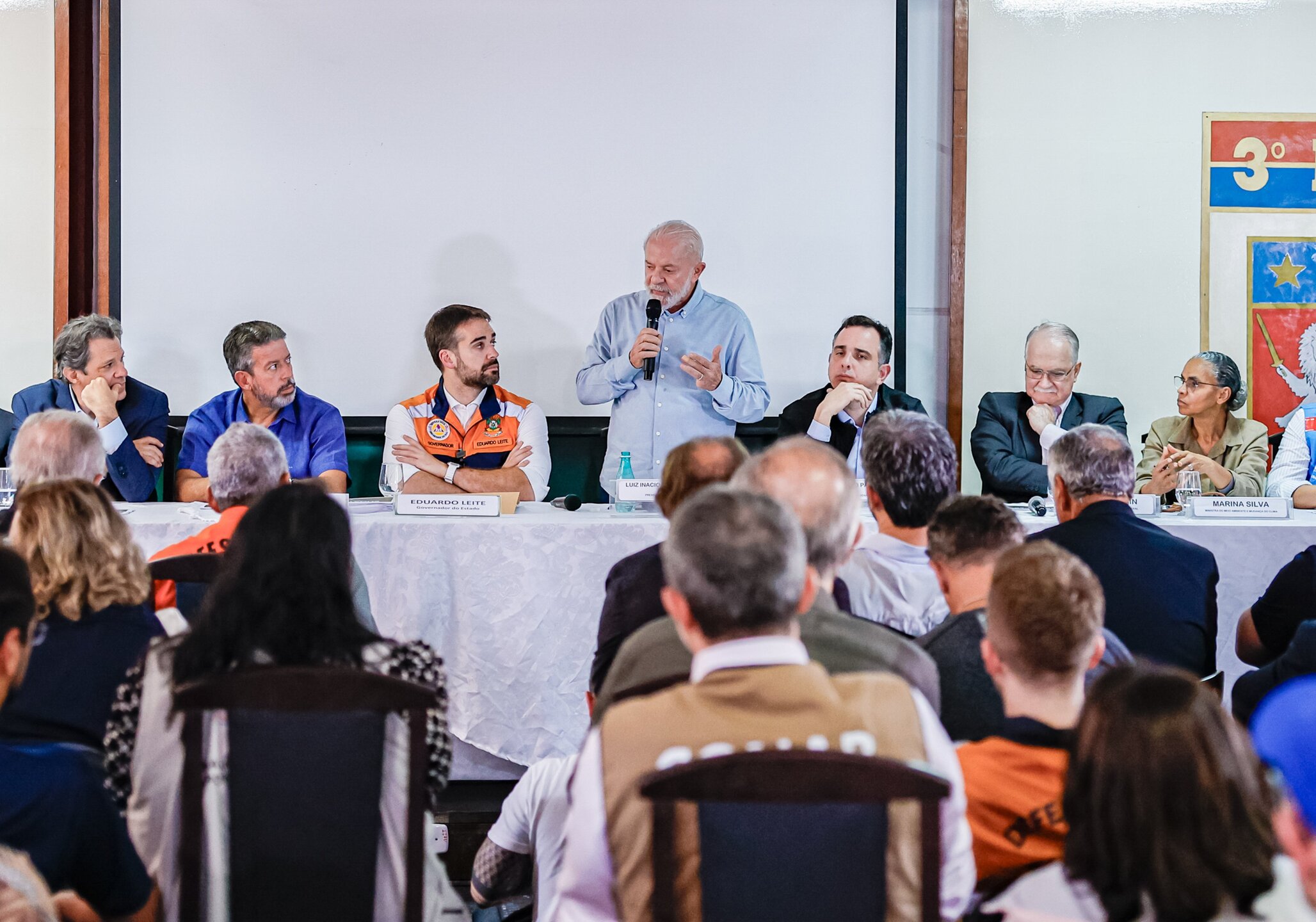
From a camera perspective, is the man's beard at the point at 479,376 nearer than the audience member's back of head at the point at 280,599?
No

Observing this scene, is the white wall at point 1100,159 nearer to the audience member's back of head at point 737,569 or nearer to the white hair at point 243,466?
the white hair at point 243,466

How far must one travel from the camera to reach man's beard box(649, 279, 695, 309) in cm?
384

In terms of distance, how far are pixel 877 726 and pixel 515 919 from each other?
1336 millimetres

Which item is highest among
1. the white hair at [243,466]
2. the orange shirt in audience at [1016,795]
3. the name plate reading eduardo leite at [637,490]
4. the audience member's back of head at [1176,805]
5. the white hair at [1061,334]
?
the white hair at [1061,334]

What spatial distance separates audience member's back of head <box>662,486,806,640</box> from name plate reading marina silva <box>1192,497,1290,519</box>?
6.93 feet

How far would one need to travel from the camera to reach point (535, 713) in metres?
2.83

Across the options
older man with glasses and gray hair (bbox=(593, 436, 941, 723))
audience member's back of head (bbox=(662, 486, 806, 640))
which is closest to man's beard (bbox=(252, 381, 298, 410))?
older man with glasses and gray hair (bbox=(593, 436, 941, 723))

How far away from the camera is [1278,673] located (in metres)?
1.76

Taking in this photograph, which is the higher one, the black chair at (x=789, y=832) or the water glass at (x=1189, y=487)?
the water glass at (x=1189, y=487)

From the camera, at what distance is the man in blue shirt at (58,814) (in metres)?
1.22

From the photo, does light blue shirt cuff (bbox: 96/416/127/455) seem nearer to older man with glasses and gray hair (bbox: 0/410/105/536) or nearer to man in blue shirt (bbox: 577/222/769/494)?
older man with glasses and gray hair (bbox: 0/410/105/536)

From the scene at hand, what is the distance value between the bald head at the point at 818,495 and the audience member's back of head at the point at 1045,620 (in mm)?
342

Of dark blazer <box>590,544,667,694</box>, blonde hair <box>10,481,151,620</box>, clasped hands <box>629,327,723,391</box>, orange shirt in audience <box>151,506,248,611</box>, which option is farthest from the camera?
clasped hands <box>629,327,723,391</box>

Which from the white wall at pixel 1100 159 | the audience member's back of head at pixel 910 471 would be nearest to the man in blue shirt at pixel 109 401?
the audience member's back of head at pixel 910 471
